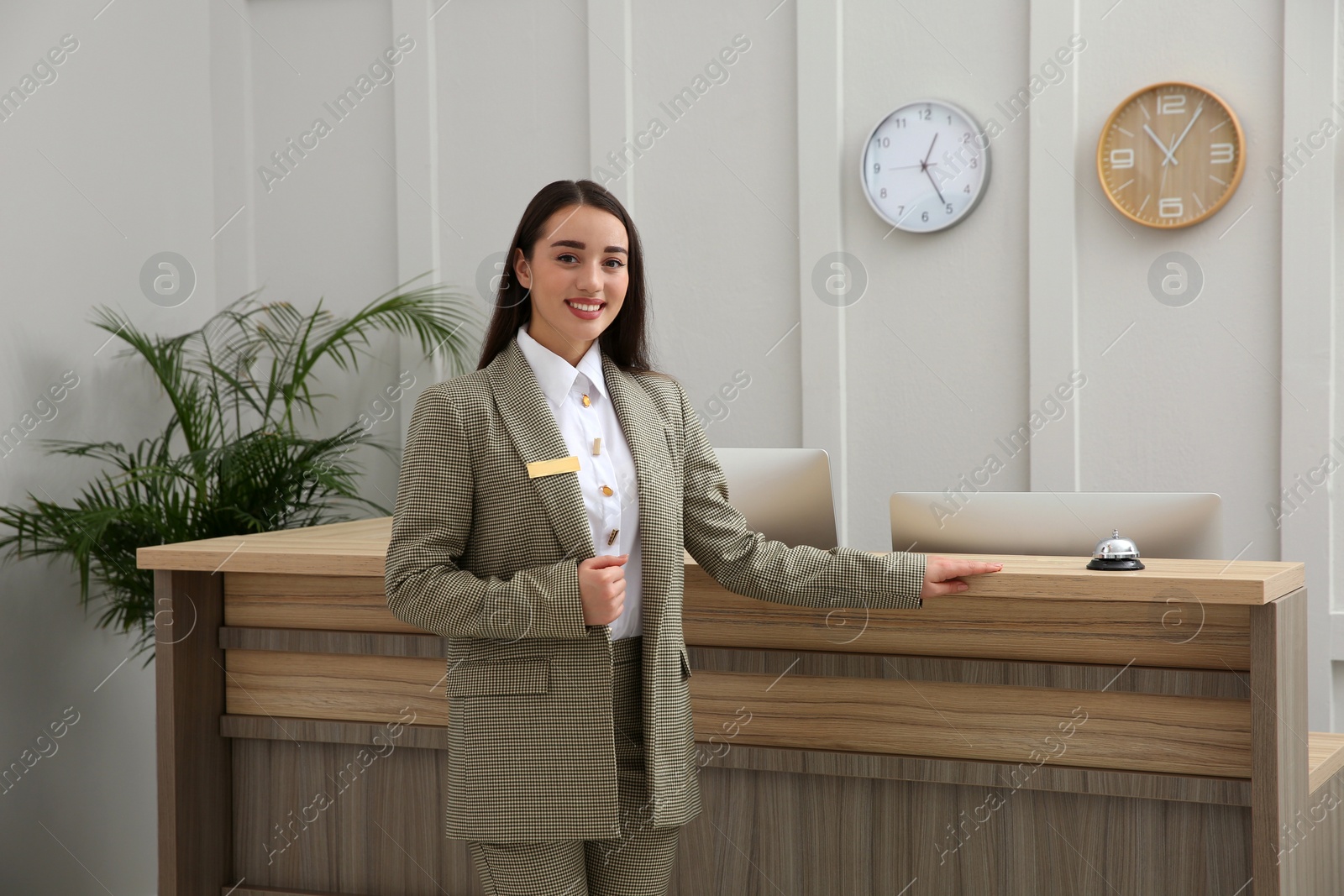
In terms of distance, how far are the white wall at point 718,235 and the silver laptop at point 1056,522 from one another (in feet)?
4.82

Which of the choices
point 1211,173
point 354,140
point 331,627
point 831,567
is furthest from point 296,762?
point 1211,173

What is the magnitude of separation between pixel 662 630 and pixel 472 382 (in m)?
0.48

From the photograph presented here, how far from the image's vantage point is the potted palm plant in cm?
351

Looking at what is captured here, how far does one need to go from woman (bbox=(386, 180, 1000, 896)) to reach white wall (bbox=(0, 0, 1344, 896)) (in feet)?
6.82

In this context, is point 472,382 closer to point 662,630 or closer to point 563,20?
point 662,630

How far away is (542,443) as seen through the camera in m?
1.78

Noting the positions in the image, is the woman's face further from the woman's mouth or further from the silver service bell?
the silver service bell

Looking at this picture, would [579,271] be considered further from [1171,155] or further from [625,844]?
[1171,155]

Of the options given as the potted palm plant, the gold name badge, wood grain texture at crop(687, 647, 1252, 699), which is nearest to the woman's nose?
the gold name badge

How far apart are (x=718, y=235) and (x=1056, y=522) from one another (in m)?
2.05

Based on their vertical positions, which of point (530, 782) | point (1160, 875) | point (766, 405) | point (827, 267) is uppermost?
point (827, 267)

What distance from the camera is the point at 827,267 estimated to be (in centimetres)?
389

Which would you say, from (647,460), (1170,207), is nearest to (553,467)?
(647,460)

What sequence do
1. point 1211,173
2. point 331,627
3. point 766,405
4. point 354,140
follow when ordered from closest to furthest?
point 331,627 → point 1211,173 → point 766,405 → point 354,140
